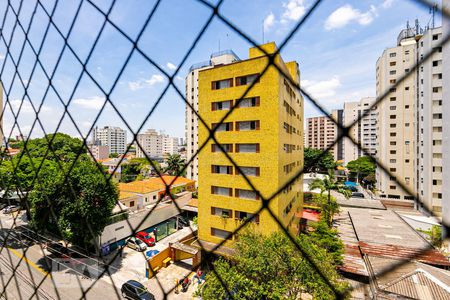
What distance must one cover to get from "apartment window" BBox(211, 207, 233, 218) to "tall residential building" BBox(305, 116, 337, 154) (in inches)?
971

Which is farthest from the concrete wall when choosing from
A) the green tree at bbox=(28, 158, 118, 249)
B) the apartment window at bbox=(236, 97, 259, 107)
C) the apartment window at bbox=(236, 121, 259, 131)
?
the apartment window at bbox=(236, 97, 259, 107)

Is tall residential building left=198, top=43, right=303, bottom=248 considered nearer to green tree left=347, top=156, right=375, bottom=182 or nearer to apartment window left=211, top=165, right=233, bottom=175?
apartment window left=211, top=165, right=233, bottom=175

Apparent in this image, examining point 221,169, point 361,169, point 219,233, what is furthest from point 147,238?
point 361,169

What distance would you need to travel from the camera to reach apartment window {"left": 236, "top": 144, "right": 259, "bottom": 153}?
4.60m

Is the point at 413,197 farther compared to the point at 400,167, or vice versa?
the point at 400,167

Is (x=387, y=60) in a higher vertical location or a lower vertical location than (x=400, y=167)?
higher

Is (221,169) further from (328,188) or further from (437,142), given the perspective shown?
(437,142)

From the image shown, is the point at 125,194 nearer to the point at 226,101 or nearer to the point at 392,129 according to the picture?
the point at 226,101

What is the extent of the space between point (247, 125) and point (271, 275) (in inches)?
110

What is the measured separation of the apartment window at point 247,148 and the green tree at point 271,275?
1852 mm

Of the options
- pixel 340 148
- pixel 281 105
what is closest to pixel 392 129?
pixel 281 105

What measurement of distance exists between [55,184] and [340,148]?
1074 inches

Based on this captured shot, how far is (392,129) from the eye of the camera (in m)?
10.8

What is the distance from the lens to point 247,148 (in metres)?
4.71
